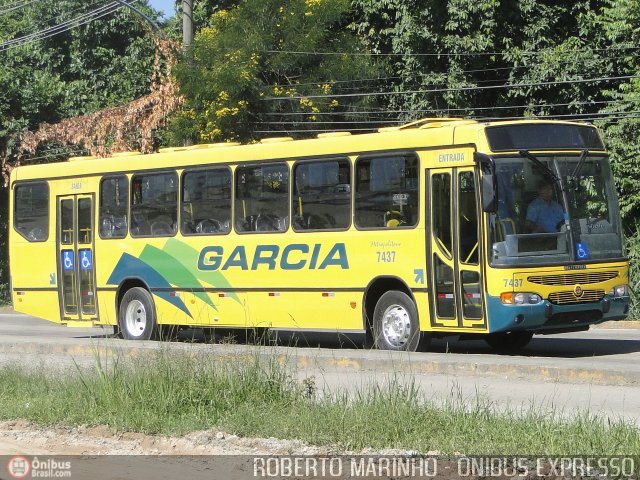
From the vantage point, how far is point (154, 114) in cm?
3284

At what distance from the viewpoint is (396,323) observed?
1678 centimetres

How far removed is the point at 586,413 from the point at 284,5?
22645mm

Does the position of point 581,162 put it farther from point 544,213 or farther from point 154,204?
point 154,204

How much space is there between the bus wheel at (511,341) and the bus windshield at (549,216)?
2.06 metres

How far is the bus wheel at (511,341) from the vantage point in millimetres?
17594

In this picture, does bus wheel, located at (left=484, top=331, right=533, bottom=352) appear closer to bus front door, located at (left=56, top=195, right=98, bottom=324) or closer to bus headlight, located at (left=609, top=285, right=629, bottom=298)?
bus headlight, located at (left=609, top=285, right=629, bottom=298)

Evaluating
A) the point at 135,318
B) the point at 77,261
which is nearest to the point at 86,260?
the point at 77,261

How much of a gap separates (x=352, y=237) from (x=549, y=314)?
10.6 ft

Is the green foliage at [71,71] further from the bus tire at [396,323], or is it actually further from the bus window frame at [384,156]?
the bus tire at [396,323]

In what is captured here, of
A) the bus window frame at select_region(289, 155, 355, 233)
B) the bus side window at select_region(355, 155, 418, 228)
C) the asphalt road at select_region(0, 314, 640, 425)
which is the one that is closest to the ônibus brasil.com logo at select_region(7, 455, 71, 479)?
the asphalt road at select_region(0, 314, 640, 425)

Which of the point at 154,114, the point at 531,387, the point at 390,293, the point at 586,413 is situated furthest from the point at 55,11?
the point at 586,413

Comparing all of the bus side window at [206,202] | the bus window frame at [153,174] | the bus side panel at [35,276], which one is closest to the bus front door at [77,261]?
the bus side panel at [35,276]

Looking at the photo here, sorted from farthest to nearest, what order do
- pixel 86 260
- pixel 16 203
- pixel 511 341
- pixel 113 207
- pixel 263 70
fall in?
pixel 263 70 → pixel 16 203 → pixel 86 260 → pixel 113 207 → pixel 511 341

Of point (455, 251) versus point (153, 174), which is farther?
point (153, 174)
